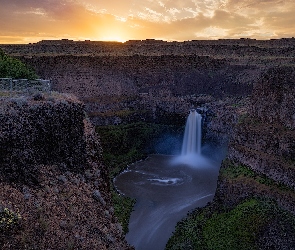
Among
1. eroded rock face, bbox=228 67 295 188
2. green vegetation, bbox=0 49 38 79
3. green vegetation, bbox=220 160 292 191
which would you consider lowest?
green vegetation, bbox=220 160 292 191

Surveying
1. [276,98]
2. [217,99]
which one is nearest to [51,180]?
[276,98]

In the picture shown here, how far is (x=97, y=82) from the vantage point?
67.7 metres

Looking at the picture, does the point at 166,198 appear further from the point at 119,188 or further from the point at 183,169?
the point at 183,169

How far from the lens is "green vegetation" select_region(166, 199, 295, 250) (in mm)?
26875

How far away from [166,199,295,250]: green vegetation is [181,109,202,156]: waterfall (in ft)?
79.6

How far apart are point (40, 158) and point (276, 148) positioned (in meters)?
22.4

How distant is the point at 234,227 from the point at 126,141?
30625mm

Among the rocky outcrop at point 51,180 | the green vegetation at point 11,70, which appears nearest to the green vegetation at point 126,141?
the green vegetation at point 11,70

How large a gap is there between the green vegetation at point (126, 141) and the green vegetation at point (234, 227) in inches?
768

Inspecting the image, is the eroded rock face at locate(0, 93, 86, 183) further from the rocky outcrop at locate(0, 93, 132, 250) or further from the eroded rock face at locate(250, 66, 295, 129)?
the eroded rock face at locate(250, 66, 295, 129)

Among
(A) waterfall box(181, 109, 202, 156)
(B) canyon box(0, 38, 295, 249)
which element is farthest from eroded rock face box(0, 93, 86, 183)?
(A) waterfall box(181, 109, 202, 156)

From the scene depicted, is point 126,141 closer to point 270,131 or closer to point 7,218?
point 270,131

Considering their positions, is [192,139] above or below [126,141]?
above

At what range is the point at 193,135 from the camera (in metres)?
56.8
